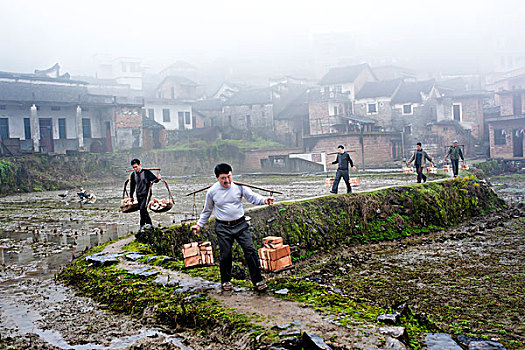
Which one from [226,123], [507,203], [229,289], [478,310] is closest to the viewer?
[229,289]

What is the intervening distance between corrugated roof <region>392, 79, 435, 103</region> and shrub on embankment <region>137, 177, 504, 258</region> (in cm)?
3539

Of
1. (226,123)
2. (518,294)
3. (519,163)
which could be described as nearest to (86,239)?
(518,294)

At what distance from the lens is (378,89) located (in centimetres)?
5444

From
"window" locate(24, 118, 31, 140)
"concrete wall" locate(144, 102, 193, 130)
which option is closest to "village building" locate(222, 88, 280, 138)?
"concrete wall" locate(144, 102, 193, 130)

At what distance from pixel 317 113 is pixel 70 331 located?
4353 centimetres

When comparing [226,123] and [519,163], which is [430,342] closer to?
[519,163]

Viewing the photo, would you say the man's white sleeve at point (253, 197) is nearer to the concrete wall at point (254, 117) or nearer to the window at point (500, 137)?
the window at point (500, 137)

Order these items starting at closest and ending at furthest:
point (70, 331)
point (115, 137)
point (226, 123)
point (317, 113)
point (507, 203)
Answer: point (70, 331), point (507, 203), point (115, 137), point (317, 113), point (226, 123)

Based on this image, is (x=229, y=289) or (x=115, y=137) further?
(x=115, y=137)

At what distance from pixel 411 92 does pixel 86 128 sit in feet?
113

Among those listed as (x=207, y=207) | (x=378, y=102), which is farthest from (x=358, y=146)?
(x=207, y=207)

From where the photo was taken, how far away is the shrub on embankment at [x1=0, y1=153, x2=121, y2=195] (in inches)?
1081

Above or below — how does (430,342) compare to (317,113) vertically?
below

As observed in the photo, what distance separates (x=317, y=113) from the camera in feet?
157
